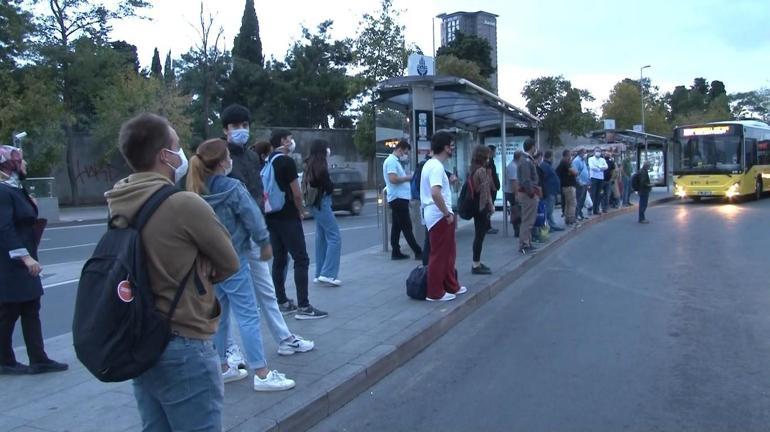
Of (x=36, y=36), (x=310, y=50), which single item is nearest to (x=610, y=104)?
(x=310, y=50)

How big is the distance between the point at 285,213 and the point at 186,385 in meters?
3.93

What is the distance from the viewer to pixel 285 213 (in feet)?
21.0

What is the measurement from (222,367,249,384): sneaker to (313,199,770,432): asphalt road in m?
0.77

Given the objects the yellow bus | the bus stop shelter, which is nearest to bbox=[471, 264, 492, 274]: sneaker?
the bus stop shelter

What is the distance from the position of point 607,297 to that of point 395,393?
14.0 feet

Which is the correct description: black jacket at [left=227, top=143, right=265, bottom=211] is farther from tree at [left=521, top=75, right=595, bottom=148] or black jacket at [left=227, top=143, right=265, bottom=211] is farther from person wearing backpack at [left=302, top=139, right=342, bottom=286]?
tree at [left=521, top=75, right=595, bottom=148]

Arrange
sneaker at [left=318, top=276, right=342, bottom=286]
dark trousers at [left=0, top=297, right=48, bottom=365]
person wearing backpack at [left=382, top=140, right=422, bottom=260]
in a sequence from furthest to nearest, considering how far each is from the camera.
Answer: person wearing backpack at [left=382, top=140, right=422, bottom=260] → sneaker at [left=318, top=276, right=342, bottom=286] → dark trousers at [left=0, top=297, right=48, bottom=365]

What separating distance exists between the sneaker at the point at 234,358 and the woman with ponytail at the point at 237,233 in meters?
0.06

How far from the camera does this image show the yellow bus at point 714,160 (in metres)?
23.2

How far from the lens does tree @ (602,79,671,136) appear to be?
53.5m

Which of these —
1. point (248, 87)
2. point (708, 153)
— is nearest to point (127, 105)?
point (248, 87)

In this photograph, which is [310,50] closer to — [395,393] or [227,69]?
[227,69]

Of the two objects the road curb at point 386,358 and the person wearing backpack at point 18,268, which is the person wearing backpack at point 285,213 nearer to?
the road curb at point 386,358

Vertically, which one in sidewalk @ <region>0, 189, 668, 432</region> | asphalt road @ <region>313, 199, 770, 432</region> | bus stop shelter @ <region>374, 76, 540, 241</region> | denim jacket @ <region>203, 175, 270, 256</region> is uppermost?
bus stop shelter @ <region>374, 76, 540, 241</region>
